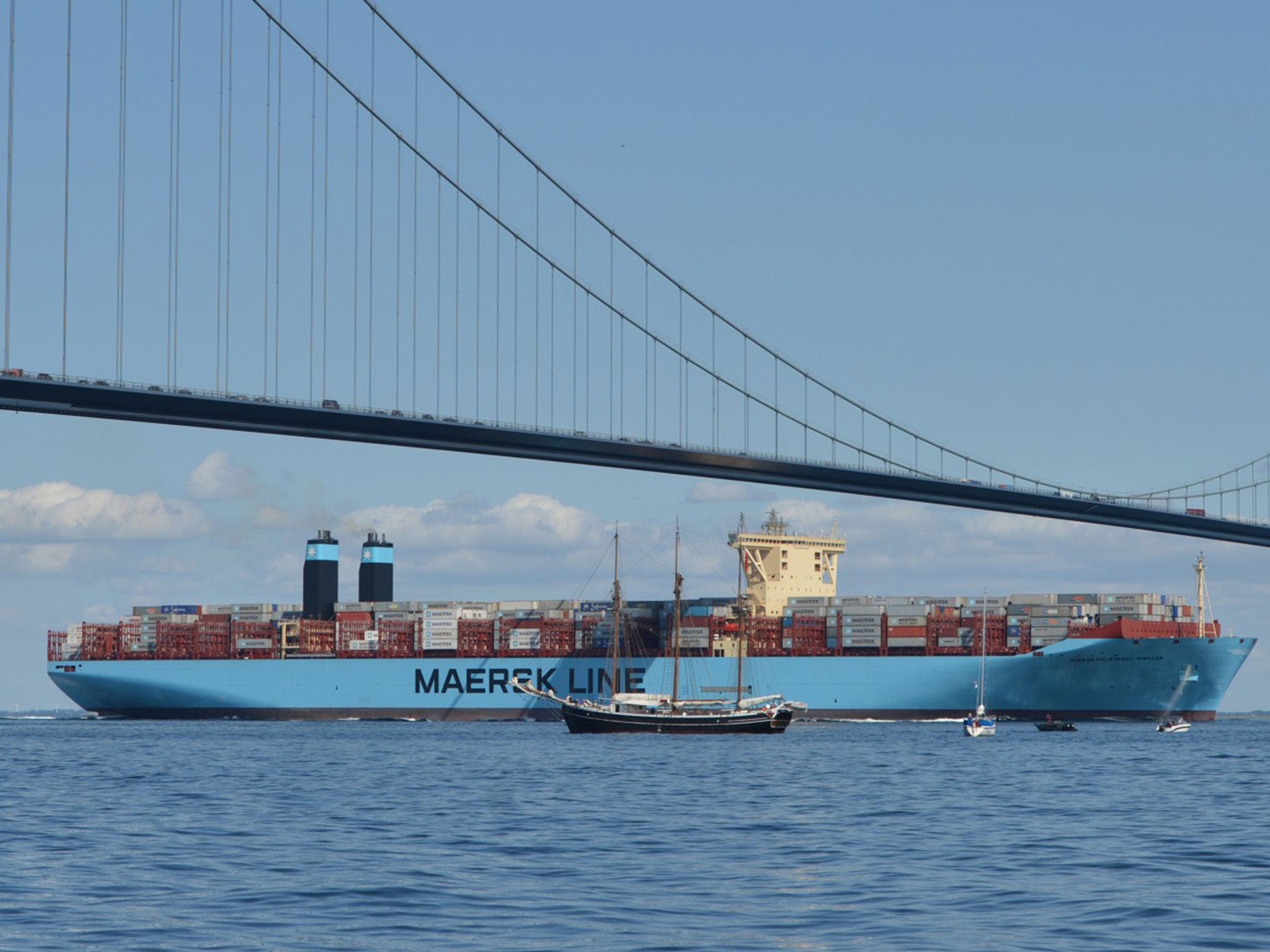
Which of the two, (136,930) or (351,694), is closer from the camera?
(136,930)

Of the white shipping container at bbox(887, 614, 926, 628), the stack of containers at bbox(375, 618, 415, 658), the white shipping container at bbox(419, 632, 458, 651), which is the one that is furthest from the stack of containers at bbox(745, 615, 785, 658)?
the stack of containers at bbox(375, 618, 415, 658)

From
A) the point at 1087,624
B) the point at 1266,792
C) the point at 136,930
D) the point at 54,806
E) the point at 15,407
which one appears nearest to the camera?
the point at 136,930

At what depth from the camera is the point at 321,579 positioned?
9888 centimetres

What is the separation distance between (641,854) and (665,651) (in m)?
60.7

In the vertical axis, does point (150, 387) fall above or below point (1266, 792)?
above

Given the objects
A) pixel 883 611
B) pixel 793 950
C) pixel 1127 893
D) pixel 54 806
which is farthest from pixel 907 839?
pixel 883 611

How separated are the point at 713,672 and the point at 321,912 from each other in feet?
213

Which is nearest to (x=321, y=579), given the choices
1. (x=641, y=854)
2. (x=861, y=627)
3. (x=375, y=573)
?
(x=375, y=573)

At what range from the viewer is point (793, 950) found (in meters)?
16.4

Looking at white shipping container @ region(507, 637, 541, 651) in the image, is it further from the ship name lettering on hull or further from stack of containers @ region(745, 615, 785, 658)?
stack of containers @ region(745, 615, 785, 658)

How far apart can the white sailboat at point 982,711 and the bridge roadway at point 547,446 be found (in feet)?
19.5

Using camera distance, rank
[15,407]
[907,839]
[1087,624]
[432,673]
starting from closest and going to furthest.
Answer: [907,839] → [15,407] → [1087,624] → [432,673]

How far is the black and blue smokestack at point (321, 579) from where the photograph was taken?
98.2m

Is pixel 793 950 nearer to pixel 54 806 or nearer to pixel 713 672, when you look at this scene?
pixel 54 806
